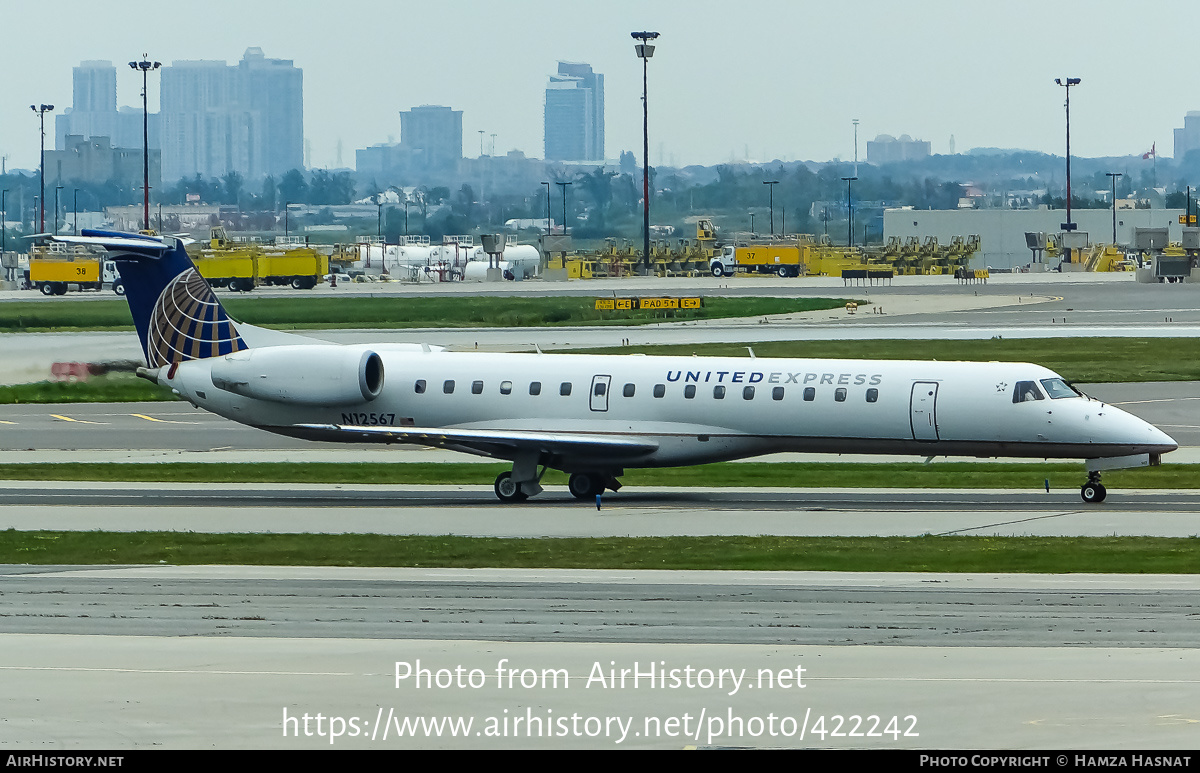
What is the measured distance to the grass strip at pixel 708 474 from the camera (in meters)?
37.9

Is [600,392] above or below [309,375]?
below

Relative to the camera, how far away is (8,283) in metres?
160

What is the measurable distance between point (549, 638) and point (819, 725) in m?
5.35

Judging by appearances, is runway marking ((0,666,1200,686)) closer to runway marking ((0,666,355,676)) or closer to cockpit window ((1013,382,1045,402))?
runway marking ((0,666,355,676))

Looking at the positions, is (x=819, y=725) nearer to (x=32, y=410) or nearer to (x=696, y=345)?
(x=32, y=410)

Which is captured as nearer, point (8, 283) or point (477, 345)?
point (477, 345)

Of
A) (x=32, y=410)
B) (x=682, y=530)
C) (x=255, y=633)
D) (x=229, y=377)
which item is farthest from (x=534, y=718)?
(x=32, y=410)

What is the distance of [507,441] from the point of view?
116ft

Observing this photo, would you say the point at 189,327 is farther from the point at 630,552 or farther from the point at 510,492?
the point at 630,552

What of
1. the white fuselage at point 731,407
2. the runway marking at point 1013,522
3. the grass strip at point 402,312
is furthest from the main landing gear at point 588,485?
the grass strip at point 402,312

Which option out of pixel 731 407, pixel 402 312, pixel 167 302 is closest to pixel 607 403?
pixel 731 407

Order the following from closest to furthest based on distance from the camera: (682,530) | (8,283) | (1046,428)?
(682,530), (1046,428), (8,283)

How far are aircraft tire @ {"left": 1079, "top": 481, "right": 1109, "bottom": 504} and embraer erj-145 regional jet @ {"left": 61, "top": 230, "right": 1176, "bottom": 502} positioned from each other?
0.02m

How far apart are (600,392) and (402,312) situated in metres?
66.5
